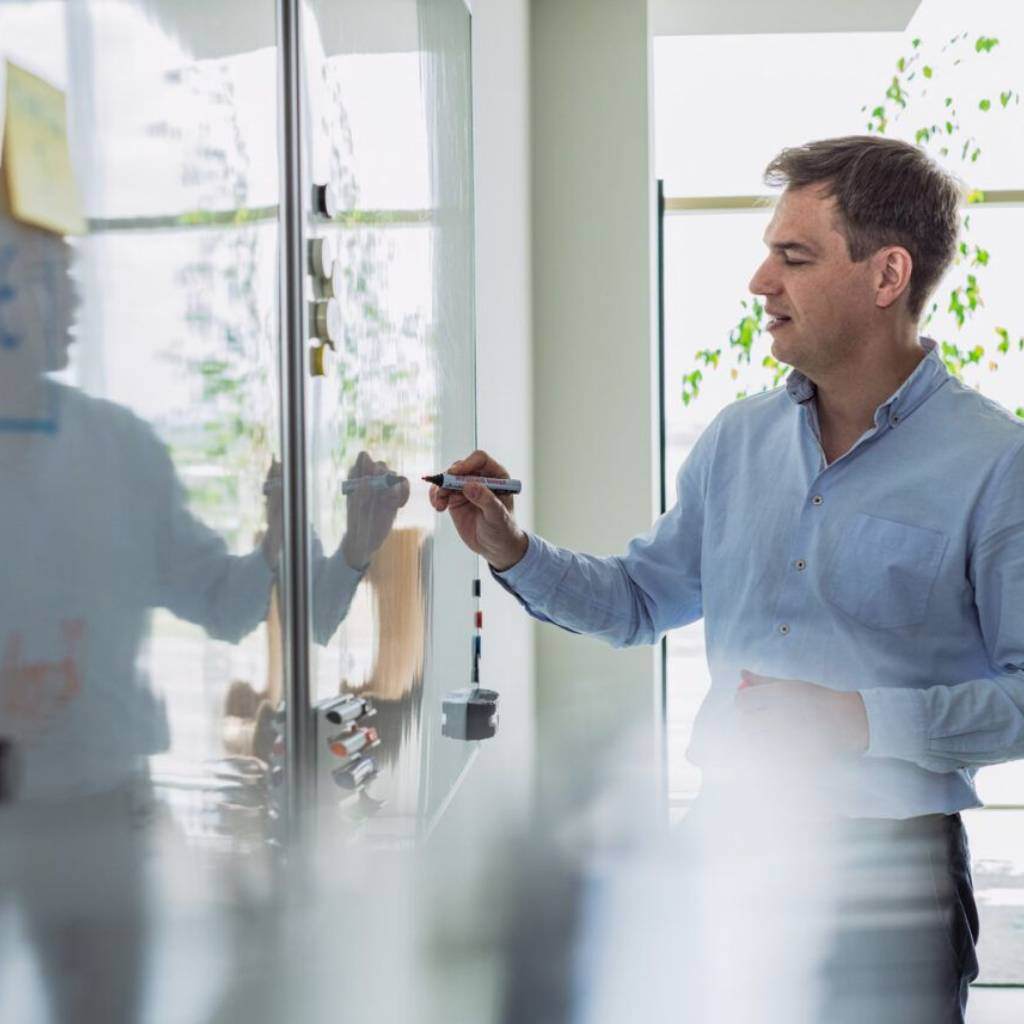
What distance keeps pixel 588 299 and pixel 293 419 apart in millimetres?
2121

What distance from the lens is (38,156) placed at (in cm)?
53

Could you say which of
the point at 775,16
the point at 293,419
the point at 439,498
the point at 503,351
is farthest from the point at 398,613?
the point at 775,16

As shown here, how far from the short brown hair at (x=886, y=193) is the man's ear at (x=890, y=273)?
0.01 meters

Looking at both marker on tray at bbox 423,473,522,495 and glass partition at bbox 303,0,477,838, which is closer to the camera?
glass partition at bbox 303,0,477,838

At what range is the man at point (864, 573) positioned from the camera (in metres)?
1.24

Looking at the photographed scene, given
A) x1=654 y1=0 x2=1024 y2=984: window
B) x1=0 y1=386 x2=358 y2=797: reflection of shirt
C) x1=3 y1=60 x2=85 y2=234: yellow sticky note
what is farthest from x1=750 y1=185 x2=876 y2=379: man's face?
x1=654 y1=0 x2=1024 y2=984: window

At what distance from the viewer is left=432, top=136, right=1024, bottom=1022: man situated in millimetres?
1239

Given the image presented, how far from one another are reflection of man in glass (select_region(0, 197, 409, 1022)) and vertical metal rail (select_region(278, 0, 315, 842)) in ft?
0.66

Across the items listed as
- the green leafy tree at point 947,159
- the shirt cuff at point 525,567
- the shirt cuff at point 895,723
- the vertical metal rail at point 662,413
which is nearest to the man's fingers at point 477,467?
the shirt cuff at point 525,567

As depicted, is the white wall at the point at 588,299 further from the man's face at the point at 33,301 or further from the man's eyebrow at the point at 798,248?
the man's face at the point at 33,301

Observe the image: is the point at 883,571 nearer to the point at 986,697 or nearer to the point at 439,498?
the point at 986,697

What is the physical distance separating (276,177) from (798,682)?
2.23 feet

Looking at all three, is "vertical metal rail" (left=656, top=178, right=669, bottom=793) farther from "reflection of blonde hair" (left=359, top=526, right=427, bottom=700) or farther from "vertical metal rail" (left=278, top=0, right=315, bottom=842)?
"vertical metal rail" (left=278, top=0, right=315, bottom=842)

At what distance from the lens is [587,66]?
293 centimetres
